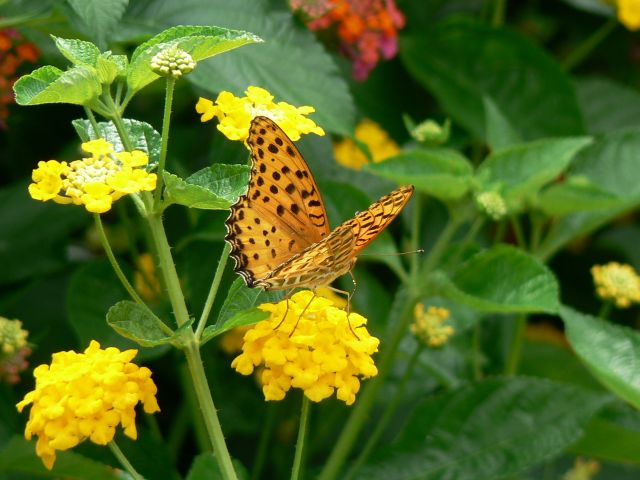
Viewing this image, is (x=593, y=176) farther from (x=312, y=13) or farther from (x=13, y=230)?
(x=13, y=230)

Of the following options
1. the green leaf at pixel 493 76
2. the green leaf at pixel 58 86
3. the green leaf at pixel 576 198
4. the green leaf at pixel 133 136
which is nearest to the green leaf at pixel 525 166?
the green leaf at pixel 576 198

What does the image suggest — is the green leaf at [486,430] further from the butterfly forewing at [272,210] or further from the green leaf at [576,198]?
the butterfly forewing at [272,210]

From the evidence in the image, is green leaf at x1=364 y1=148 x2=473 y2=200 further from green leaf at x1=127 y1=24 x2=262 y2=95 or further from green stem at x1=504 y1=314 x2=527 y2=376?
green leaf at x1=127 y1=24 x2=262 y2=95

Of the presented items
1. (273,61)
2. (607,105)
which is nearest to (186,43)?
(273,61)

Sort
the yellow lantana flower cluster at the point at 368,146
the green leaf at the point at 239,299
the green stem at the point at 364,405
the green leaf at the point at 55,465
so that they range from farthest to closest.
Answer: the yellow lantana flower cluster at the point at 368,146, the green stem at the point at 364,405, the green leaf at the point at 55,465, the green leaf at the point at 239,299

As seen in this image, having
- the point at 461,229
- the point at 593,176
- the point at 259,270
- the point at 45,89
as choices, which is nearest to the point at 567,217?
the point at 593,176
